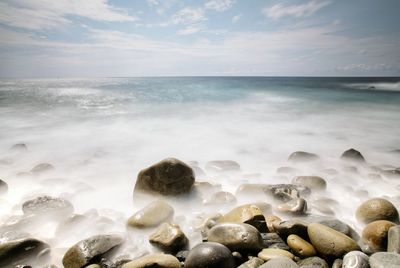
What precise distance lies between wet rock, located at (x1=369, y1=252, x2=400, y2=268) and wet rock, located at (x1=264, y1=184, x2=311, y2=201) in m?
1.90

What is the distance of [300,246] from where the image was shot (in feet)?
9.77

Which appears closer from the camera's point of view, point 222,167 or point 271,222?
point 271,222

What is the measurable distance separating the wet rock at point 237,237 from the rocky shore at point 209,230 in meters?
0.01

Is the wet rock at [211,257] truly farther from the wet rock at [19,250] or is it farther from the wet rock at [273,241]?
the wet rock at [19,250]

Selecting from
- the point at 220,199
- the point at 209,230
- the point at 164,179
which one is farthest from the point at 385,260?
the point at 164,179

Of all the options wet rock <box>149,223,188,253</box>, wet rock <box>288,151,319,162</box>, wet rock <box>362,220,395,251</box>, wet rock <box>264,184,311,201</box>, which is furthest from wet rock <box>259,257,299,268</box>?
wet rock <box>288,151,319,162</box>

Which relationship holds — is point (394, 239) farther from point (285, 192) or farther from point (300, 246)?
point (285, 192)

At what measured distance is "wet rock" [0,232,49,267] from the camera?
2.99 metres

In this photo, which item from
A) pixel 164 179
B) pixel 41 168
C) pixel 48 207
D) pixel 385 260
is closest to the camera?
pixel 385 260

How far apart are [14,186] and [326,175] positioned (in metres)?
7.21

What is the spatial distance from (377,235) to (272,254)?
4.82ft

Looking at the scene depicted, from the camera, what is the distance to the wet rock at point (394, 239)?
2867mm

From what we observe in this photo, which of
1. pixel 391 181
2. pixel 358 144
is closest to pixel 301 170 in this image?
pixel 391 181

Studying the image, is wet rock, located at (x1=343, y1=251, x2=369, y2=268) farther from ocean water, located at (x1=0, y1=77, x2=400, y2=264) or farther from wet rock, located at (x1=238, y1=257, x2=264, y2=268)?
ocean water, located at (x1=0, y1=77, x2=400, y2=264)
